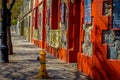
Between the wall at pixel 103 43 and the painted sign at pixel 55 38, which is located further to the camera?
the painted sign at pixel 55 38

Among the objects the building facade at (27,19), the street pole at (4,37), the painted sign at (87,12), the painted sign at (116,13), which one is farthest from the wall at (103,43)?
the building facade at (27,19)

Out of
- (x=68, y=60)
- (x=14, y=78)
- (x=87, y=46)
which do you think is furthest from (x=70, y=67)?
(x=14, y=78)

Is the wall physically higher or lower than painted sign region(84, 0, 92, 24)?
lower

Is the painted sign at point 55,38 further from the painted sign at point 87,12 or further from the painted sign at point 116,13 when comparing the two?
the painted sign at point 116,13

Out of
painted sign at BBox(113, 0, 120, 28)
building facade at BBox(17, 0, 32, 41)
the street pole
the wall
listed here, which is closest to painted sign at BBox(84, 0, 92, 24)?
the wall

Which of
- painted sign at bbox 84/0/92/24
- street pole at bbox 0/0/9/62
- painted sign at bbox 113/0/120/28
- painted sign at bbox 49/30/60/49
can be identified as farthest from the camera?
painted sign at bbox 49/30/60/49

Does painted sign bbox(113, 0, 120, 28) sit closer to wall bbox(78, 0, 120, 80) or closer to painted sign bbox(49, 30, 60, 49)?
wall bbox(78, 0, 120, 80)

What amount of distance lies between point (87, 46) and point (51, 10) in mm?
11270

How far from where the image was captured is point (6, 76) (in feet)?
46.0

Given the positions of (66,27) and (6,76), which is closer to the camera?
(6,76)

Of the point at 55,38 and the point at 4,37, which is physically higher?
the point at 4,37

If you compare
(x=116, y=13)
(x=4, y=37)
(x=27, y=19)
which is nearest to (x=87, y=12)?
(x=116, y=13)

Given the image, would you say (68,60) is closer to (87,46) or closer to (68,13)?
(68,13)

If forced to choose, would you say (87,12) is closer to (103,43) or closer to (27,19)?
(103,43)
